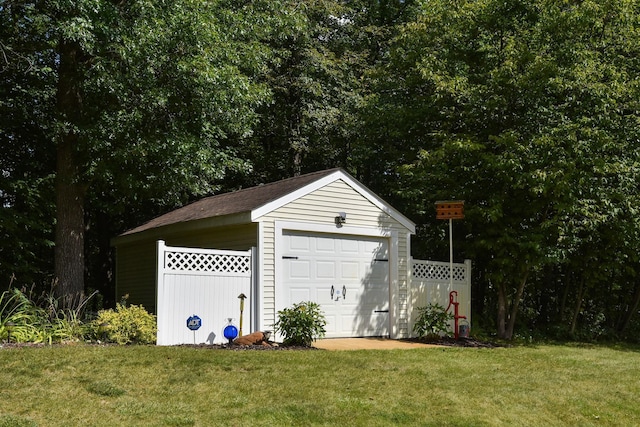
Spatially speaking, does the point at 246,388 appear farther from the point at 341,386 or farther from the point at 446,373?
the point at 446,373

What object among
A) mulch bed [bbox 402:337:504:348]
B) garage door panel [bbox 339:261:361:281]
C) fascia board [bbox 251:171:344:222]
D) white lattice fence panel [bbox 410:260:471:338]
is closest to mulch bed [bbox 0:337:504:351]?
mulch bed [bbox 402:337:504:348]

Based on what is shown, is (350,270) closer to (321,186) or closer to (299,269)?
(299,269)

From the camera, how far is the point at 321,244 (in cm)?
1188

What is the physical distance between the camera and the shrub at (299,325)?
10125 millimetres

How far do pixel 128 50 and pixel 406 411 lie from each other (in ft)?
23.2

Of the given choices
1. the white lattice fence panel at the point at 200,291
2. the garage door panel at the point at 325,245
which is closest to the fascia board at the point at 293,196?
the white lattice fence panel at the point at 200,291

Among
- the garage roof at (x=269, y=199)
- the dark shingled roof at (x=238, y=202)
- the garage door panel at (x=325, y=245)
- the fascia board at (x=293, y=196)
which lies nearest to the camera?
the fascia board at (x=293, y=196)

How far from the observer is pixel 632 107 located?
44.6ft

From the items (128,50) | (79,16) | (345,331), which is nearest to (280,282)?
(345,331)

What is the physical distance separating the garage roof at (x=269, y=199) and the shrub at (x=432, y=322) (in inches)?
64.5

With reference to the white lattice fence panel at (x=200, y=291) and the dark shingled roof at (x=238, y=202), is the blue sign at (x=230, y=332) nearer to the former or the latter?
the white lattice fence panel at (x=200, y=291)

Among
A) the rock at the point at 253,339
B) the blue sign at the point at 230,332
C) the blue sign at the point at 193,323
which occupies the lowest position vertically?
the rock at the point at 253,339

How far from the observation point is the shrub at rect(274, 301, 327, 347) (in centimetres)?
1012

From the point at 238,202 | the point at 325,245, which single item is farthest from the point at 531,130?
the point at 238,202
